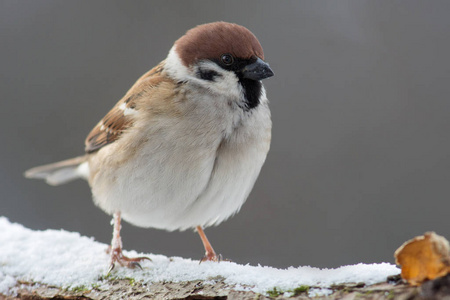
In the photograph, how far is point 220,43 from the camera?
7.57 ft

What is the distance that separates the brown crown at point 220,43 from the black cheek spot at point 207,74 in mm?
68

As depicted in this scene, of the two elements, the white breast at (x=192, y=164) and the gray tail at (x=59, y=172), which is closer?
the white breast at (x=192, y=164)

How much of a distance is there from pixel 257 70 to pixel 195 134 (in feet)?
1.41

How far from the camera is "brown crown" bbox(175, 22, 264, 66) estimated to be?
90.2 inches

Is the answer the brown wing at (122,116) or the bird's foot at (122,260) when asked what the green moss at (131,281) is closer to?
the bird's foot at (122,260)

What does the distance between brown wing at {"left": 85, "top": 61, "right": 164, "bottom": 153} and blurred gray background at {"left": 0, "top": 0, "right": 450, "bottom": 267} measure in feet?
3.20

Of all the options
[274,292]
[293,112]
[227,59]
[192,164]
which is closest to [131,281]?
[192,164]

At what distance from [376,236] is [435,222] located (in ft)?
1.43

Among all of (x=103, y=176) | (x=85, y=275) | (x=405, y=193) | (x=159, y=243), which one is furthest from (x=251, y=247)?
(x=85, y=275)

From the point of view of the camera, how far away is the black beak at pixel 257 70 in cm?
227

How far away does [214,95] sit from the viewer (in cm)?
234

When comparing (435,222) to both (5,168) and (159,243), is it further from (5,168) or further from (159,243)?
(5,168)

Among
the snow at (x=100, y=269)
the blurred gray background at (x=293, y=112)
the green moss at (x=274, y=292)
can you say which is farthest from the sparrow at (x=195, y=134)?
the blurred gray background at (x=293, y=112)

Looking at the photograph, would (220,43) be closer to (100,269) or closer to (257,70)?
(257,70)
